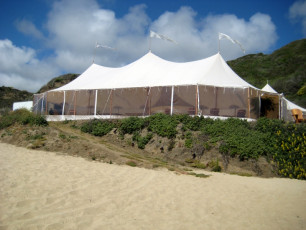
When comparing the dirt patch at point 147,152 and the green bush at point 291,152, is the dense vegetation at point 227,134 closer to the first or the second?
the green bush at point 291,152

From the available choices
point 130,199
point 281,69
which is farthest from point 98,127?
point 281,69

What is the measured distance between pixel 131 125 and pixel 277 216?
8.36 metres

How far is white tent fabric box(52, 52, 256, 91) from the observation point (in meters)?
14.3

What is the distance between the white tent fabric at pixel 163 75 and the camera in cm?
1427

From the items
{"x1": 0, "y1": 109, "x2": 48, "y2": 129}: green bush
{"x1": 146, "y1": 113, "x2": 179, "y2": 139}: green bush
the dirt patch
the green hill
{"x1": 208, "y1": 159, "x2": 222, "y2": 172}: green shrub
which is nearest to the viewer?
the dirt patch

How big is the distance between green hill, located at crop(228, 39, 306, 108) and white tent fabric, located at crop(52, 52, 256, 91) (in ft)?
49.4

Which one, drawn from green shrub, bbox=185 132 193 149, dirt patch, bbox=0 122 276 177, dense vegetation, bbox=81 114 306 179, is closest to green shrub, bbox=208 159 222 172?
dirt patch, bbox=0 122 276 177

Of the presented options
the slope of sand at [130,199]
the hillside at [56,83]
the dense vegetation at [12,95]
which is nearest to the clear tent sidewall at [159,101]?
the slope of sand at [130,199]

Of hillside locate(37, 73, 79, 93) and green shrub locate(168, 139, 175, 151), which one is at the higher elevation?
hillside locate(37, 73, 79, 93)

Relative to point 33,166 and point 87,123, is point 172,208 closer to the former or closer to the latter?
point 33,166

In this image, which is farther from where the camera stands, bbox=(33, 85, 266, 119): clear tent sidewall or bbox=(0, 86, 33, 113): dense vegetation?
bbox=(0, 86, 33, 113): dense vegetation

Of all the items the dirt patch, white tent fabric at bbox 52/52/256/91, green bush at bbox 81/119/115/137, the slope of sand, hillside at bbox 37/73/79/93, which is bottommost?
the slope of sand

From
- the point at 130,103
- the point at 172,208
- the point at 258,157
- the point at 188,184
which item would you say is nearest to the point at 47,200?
the point at 172,208

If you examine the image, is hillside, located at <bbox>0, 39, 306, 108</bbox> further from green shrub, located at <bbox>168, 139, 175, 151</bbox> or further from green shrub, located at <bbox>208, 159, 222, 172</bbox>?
green shrub, located at <bbox>208, 159, 222, 172</bbox>
